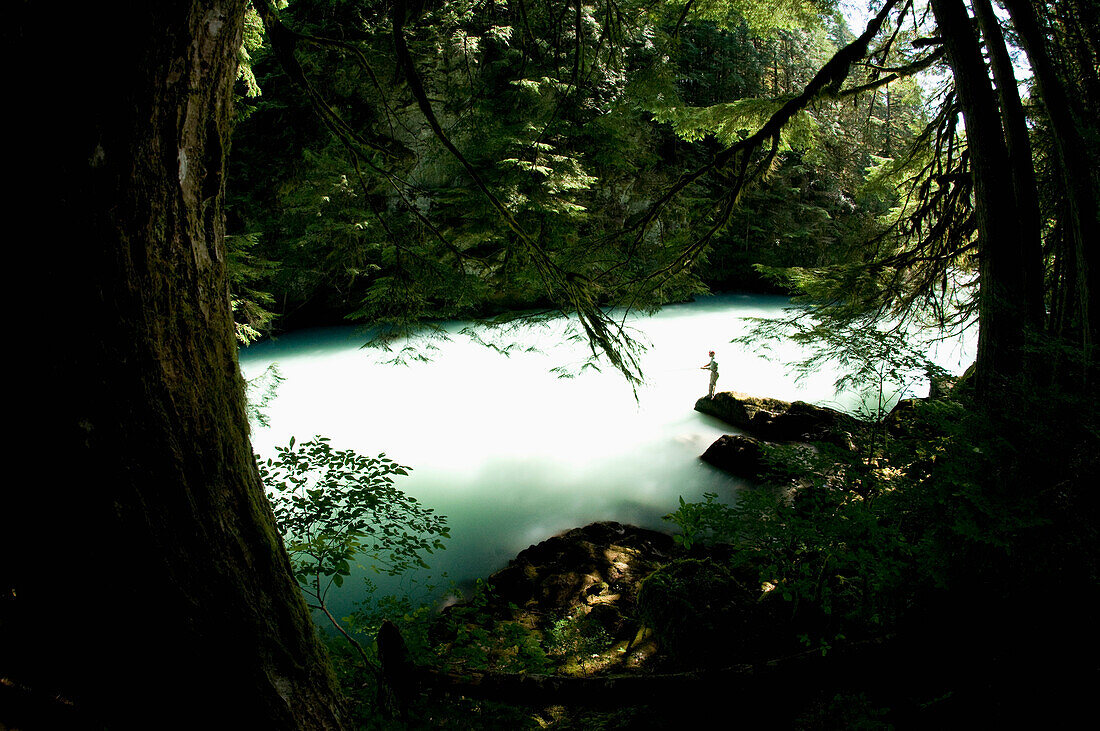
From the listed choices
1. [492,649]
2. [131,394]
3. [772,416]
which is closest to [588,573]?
[492,649]

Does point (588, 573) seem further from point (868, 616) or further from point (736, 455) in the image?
point (736, 455)

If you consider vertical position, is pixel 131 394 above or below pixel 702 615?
above

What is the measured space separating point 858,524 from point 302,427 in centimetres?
1183

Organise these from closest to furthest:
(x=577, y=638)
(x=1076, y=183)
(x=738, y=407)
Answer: (x=1076, y=183) → (x=577, y=638) → (x=738, y=407)

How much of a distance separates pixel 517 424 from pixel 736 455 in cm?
520

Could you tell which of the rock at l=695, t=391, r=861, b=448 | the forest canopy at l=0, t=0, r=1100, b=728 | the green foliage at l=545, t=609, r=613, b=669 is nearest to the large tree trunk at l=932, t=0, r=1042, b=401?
the forest canopy at l=0, t=0, r=1100, b=728

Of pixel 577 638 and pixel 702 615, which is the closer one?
pixel 702 615

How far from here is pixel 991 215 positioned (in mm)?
3436

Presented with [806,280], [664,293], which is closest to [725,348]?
[806,280]

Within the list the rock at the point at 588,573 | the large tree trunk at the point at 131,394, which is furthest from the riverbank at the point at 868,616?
the large tree trunk at the point at 131,394

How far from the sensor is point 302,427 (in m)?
11.9

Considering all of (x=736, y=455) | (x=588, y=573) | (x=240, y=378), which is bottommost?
(x=588, y=573)

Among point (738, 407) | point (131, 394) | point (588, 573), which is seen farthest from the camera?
point (738, 407)

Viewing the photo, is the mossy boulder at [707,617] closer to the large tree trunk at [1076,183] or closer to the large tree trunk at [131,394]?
the large tree trunk at [1076,183]
